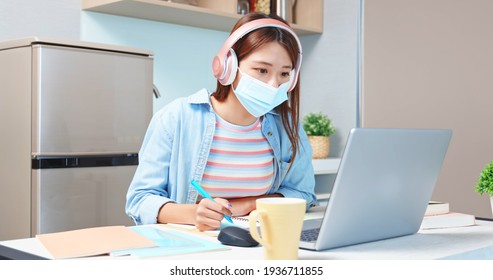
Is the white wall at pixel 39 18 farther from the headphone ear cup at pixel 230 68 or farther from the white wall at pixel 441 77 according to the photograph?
the white wall at pixel 441 77

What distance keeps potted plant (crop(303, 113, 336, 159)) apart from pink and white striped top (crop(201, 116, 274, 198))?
5.83 feet

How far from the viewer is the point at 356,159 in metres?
1.10

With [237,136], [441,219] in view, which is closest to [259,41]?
[237,136]

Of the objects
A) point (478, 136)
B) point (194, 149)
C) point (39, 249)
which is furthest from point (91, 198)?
point (478, 136)

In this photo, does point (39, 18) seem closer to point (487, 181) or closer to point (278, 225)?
point (487, 181)

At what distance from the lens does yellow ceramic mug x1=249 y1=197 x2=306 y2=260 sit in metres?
0.96

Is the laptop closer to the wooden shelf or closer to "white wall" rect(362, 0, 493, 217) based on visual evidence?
the wooden shelf

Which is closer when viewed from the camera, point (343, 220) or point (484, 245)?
point (343, 220)

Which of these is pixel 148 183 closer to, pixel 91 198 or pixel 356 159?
pixel 356 159

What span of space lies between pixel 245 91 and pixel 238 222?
1.27 ft

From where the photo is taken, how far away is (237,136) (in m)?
1.78

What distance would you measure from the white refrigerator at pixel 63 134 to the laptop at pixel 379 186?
1331 mm

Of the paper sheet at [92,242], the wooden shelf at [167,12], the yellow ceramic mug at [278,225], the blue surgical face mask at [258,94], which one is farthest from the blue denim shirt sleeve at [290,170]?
the wooden shelf at [167,12]

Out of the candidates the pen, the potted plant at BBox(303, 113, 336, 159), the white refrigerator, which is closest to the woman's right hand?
the pen
